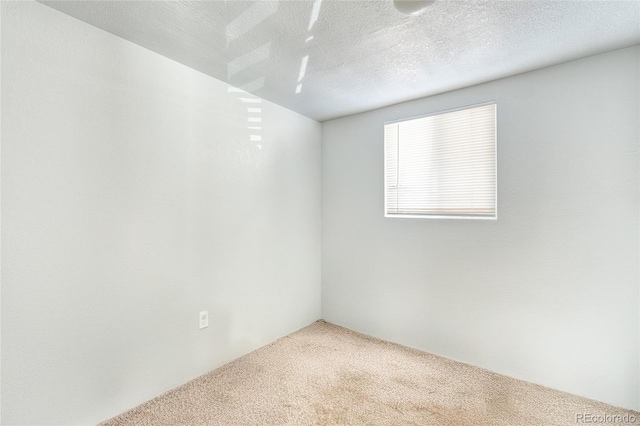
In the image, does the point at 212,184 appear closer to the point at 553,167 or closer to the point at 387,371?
the point at 387,371

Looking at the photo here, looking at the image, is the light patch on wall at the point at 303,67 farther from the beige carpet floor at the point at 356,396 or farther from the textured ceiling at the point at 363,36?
the beige carpet floor at the point at 356,396

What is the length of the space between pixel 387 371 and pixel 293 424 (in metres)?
0.88

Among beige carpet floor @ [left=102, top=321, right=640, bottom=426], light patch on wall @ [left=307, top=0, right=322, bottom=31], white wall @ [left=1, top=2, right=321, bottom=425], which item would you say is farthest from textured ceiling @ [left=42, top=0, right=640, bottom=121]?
beige carpet floor @ [left=102, top=321, right=640, bottom=426]

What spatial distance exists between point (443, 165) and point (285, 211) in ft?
4.93

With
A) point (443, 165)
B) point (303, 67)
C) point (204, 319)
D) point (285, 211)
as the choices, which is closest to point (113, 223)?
point (204, 319)

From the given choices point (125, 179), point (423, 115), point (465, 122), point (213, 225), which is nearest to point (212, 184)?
point (213, 225)

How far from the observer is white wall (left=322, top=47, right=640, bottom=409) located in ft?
5.83

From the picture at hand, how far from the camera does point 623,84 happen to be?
177cm

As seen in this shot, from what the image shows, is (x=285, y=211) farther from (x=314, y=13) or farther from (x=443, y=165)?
(x=314, y=13)

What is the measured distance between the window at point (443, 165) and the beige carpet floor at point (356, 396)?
124 cm

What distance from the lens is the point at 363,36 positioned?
166 cm

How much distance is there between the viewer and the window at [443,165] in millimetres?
2281

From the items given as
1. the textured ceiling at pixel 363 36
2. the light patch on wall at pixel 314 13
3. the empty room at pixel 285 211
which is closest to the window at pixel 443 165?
the empty room at pixel 285 211

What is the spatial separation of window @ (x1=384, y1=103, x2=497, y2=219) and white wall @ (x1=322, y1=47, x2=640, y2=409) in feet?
0.30
